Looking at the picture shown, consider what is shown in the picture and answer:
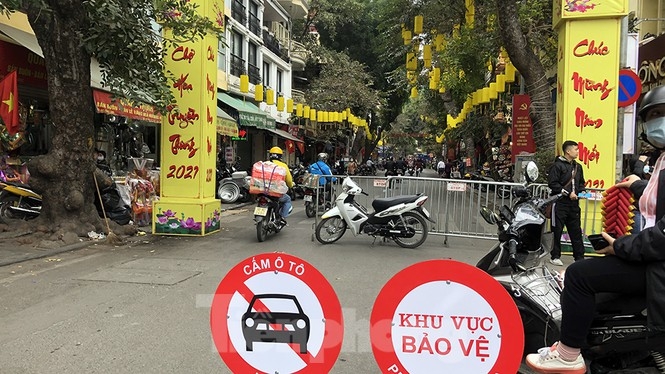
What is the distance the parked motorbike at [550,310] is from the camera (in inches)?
109

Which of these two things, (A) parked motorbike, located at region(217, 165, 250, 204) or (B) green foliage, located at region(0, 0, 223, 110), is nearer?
(B) green foliage, located at region(0, 0, 223, 110)

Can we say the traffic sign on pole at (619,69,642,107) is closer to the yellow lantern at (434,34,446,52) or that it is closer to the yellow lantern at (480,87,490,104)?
the yellow lantern at (480,87,490,104)

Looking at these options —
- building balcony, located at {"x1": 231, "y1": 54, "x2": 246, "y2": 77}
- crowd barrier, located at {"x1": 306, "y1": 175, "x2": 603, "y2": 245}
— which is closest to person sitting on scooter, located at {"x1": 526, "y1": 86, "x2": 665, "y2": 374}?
crowd barrier, located at {"x1": 306, "y1": 175, "x2": 603, "y2": 245}

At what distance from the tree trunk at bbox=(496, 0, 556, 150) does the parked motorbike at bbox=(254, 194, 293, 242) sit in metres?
5.45

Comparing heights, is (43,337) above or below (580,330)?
below

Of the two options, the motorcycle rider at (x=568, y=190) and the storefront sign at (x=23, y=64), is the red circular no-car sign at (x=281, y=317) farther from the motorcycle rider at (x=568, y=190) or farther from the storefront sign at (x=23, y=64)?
the storefront sign at (x=23, y=64)

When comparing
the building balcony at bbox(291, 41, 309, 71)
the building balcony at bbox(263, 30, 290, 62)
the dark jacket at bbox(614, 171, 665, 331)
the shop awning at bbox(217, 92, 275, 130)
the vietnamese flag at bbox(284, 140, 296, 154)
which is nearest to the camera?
the dark jacket at bbox(614, 171, 665, 331)

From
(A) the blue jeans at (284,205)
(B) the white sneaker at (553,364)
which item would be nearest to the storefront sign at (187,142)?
(A) the blue jeans at (284,205)

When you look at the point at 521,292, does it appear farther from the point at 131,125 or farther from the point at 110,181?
the point at 131,125

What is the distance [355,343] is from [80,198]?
20.4ft

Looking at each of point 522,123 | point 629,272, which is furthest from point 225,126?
point 629,272

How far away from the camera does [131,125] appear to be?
1457 cm

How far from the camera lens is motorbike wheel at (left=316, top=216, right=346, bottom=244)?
29.6ft

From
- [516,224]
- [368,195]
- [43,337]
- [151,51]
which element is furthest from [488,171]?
[43,337]
